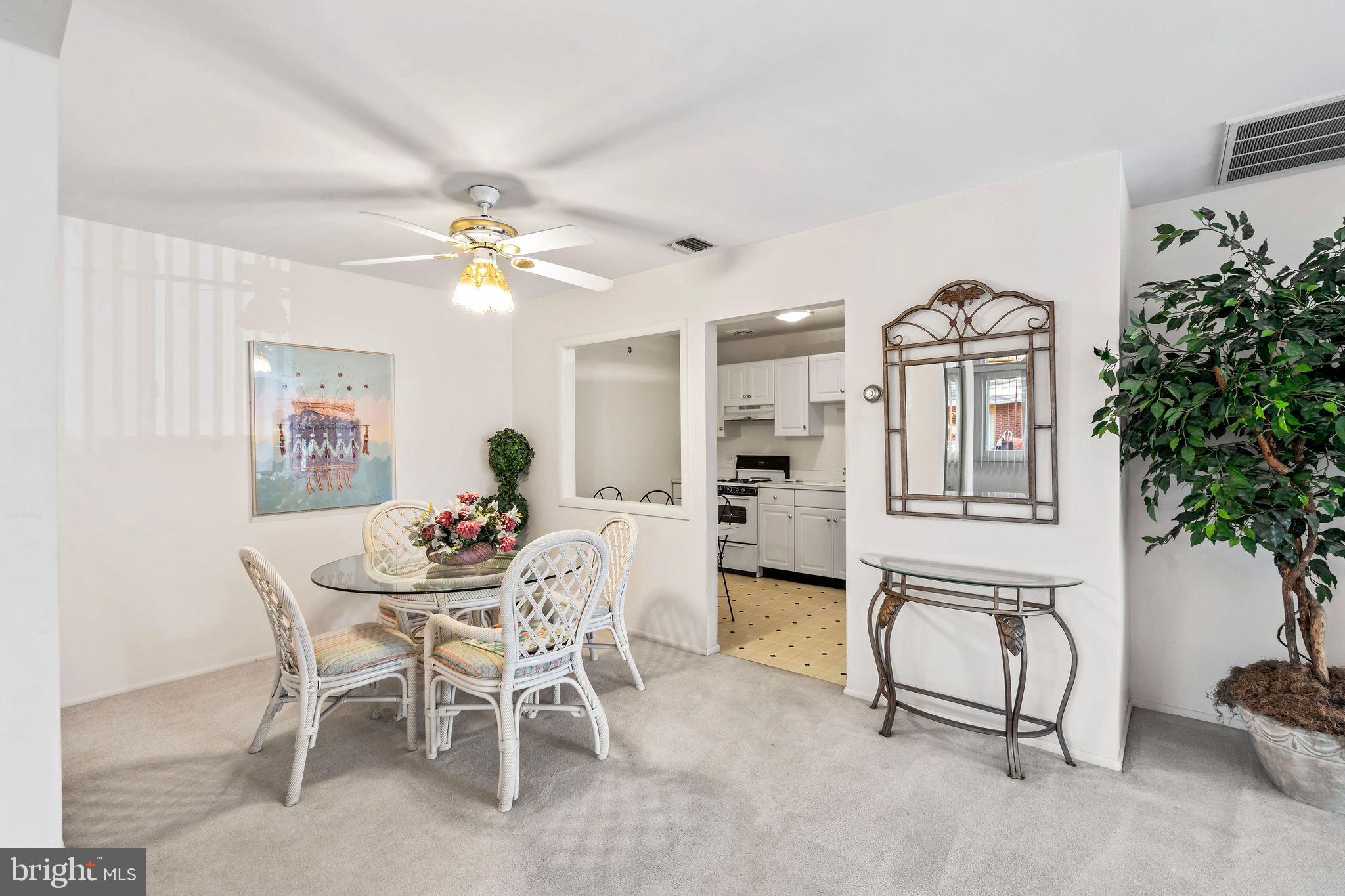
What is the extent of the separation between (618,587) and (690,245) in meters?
2.03

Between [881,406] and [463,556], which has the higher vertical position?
[881,406]

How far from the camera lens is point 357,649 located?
8.49 feet

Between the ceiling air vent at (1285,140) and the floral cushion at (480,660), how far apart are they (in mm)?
3401

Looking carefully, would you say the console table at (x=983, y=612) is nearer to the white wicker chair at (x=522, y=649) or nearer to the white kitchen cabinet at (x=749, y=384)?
the white wicker chair at (x=522, y=649)

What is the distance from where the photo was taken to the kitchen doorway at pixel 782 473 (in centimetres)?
525

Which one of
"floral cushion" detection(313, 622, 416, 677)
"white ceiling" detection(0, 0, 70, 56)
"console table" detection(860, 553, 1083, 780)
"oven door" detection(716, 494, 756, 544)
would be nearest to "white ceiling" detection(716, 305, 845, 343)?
"oven door" detection(716, 494, 756, 544)

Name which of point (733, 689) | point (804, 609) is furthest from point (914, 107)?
point (804, 609)

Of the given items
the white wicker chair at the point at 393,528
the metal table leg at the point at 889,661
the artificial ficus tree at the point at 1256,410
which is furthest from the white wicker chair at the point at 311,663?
the artificial ficus tree at the point at 1256,410

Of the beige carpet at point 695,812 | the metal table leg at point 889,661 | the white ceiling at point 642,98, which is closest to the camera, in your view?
the white ceiling at point 642,98

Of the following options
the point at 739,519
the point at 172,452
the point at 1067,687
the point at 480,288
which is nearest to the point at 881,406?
the point at 1067,687

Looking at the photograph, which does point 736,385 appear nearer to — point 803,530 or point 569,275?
point 803,530

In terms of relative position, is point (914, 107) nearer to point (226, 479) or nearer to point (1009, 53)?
point (1009, 53)

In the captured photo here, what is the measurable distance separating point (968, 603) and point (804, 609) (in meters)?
2.17

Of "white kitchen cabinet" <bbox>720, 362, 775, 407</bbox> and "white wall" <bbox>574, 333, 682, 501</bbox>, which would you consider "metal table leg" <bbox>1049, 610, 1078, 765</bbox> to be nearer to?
"white wall" <bbox>574, 333, 682, 501</bbox>
